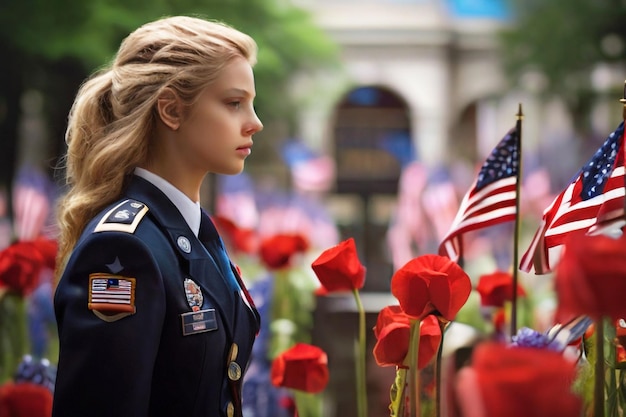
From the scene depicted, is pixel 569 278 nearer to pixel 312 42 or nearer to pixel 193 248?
pixel 193 248

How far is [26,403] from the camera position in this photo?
9.36ft

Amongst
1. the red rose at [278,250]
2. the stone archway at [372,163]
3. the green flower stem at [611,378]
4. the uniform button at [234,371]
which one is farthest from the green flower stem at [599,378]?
the stone archway at [372,163]

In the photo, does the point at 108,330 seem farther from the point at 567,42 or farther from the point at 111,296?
the point at 567,42

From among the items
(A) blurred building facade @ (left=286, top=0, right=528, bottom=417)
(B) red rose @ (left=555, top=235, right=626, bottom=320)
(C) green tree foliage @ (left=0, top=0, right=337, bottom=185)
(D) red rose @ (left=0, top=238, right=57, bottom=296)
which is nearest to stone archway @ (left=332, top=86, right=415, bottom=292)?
(A) blurred building facade @ (left=286, top=0, right=528, bottom=417)

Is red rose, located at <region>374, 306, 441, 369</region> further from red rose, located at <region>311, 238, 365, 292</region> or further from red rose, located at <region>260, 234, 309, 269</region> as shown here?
red rose, located at <region>260, 234, 309, 269</region>

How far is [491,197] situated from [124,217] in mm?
951

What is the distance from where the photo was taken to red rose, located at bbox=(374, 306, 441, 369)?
1958 mm

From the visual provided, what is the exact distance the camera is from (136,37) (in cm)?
216

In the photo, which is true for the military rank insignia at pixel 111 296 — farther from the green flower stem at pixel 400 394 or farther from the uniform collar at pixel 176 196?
the green flower stem at pixel 400 394

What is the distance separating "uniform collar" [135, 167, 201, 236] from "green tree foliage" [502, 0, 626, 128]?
1723cm

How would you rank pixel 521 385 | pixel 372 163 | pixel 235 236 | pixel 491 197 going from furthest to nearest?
1. pixel 372 163
2. pixel 235 236
3. pixel 491 197
4. pixel 521 385

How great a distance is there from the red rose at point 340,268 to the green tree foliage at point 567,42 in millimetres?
16987

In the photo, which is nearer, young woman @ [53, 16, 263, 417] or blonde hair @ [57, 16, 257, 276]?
young woman @ [53, 16, 263, 417]

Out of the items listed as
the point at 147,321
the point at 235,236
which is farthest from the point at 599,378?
→ the point at 235,236
